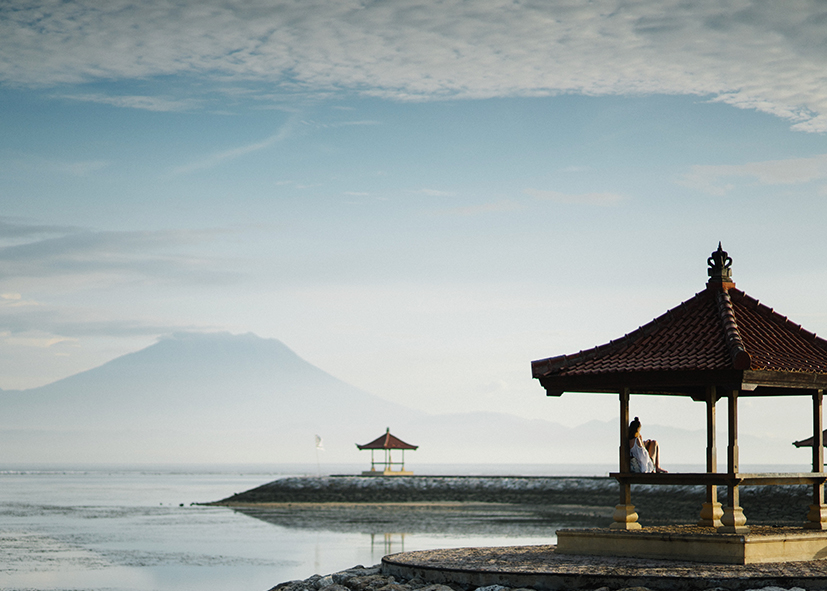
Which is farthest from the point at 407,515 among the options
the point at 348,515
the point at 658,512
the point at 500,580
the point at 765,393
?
the point at 500,580

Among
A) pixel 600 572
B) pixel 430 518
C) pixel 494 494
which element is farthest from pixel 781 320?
pixel 494 494

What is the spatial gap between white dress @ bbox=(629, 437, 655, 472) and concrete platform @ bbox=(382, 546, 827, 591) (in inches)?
57.6

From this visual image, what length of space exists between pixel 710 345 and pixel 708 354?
36 centimetres

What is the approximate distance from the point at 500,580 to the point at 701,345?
15.5ft

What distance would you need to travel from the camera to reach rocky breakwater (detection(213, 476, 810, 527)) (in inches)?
1726

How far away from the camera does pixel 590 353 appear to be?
1458cm

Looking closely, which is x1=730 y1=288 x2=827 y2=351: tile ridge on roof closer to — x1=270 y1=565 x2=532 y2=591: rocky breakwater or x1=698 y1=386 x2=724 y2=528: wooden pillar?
x1=698 y1=386 x2=724 y2=528: wooden pillar

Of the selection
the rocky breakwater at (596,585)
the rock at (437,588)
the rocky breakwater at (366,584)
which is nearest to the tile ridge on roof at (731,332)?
the rocky breakwater at (596,585)

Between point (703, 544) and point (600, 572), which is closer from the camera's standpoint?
point (600, 572)

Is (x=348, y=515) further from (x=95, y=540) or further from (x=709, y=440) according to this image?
(x=709, y=440)

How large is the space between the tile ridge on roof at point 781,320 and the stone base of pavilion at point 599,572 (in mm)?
3410

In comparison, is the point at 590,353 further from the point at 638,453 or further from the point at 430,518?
the point at 430,518

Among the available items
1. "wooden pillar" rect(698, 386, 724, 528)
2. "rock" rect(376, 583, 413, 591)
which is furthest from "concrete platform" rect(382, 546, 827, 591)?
"wooden pillar" rect(698, 386, 724, 528)

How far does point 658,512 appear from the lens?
42.0m
